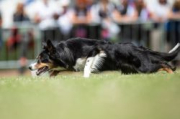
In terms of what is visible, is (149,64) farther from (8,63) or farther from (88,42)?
(8,63)

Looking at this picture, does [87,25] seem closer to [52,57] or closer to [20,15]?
[20,15]

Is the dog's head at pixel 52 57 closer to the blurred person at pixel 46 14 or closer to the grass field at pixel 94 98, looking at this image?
the grass field at pixel 94 98

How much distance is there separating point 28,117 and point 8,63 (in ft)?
35.0

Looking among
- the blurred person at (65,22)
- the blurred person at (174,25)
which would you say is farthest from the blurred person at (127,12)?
the blurred person at (65,22)

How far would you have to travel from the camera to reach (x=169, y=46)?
59.5ft

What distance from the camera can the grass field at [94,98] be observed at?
24.9 feet

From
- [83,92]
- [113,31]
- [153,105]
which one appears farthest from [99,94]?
[113,31]

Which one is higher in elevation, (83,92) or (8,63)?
(83,92)

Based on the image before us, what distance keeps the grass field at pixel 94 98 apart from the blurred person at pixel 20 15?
7.31 metres

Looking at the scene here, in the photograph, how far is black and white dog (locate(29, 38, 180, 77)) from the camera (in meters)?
11.8

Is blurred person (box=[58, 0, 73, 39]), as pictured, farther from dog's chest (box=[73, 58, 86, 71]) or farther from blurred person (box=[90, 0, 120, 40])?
dog's chest (box=[73, 58, 86, 71])

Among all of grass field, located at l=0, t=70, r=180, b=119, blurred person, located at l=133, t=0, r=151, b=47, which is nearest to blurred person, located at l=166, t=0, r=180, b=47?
blurred person, located at l=133, t=0, r=151, b=47

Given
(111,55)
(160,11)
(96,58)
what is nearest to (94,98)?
(96,58)

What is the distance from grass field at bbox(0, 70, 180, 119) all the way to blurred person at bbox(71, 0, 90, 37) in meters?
7.02
